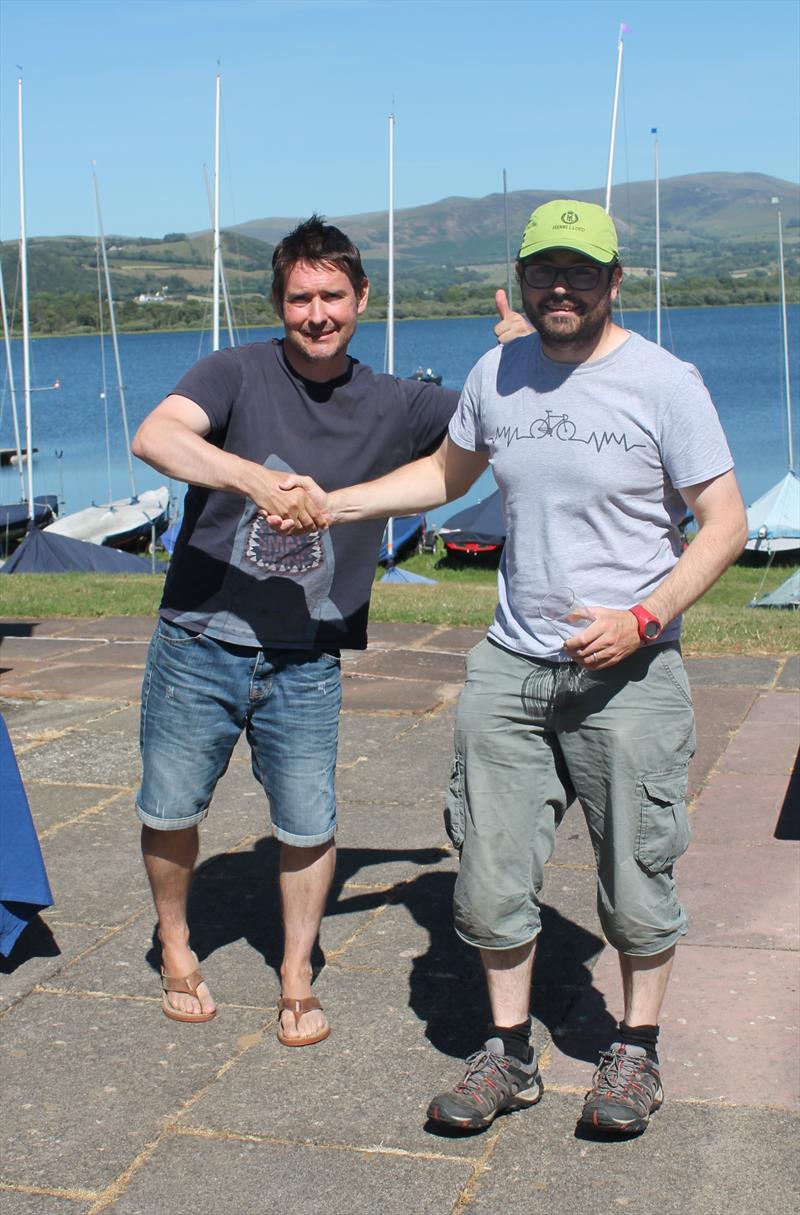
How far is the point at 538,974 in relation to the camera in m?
4.03

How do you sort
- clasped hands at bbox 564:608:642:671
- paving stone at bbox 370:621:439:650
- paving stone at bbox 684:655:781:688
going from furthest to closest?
1. paving stone at bbox 370:621:439:650
2. paving stone at bbox 684:655:781:688
3. clasped hands at bbox 564:608:642:671

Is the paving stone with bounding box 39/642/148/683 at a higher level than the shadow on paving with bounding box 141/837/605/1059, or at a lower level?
lower

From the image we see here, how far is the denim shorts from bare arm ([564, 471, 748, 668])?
922 millimetres

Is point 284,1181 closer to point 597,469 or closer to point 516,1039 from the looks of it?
point 516,1039

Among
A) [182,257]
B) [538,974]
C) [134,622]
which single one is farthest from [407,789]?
[182,257]

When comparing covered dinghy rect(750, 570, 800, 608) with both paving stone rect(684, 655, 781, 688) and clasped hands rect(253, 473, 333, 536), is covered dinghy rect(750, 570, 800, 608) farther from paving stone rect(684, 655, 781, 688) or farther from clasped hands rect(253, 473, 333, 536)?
clasped hands rect(253, 473, 333, 536)

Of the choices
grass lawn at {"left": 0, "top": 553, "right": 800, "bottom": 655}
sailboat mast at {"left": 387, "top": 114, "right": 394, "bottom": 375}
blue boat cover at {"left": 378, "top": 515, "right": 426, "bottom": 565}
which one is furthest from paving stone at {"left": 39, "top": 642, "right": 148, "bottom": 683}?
blue boat cover at {"left": 378, "top": 515, "right": 426, "bottom": 565}

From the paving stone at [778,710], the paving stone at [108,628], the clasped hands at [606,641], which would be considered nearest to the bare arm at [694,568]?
the clasped hands at [606,641]

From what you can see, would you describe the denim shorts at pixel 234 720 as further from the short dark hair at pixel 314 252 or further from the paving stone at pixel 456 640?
the paving stone at pixel 456 640

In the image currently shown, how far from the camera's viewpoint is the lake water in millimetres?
41000

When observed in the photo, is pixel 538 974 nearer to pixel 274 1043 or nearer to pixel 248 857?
pixel 274 1043

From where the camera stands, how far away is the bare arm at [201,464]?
3.37 m

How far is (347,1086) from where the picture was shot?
11.2 feet

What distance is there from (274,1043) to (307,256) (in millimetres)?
1948
